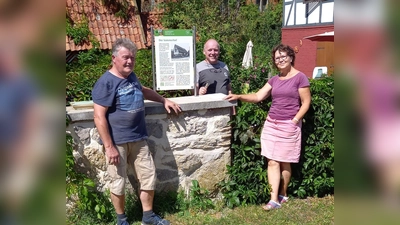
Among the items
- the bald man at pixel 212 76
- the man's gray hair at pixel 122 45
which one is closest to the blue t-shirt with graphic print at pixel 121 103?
the man's gray hair at pixel 122 45

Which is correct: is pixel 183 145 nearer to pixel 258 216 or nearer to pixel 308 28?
pixel 258 216

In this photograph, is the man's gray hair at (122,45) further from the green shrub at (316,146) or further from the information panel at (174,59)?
the green shrub at (316,146)

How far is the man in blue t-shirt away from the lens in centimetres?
301

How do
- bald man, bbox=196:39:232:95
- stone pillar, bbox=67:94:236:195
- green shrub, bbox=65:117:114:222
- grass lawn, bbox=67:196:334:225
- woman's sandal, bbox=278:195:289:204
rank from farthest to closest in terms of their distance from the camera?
bald man, bbox=196:39:232:95, woman's sandal, bbox=278:195:289:204, grass lawn, bbox=67:196:334:225, stone pillar, bbox=67:94:236:195, green shrub, bbox=65:117:114:222

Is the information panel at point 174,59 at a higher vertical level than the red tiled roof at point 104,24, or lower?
lower

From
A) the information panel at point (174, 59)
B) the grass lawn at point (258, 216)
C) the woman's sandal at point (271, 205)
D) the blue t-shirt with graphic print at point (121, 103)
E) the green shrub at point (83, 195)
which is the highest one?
the information panel at point (174, 59)

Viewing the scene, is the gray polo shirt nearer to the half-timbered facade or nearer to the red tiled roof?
the red tiled roof

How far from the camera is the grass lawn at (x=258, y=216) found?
3590 mm

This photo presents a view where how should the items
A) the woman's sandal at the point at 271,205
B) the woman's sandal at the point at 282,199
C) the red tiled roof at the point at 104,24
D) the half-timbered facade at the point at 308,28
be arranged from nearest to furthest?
the woman's sandal at the point at 271,205, the woman's sandal at the point at 282,199, the red tiled roof at the point at 104,24, the half-timbered facade at the point at 308,28

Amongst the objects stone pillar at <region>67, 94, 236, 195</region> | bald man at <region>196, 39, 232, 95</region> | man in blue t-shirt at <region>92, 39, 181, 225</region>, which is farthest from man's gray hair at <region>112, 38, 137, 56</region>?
bald man at <region>196, 39, 232, 95</region>

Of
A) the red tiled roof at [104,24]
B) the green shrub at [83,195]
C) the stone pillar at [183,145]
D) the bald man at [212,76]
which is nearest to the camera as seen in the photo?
the green shrub at [83,195]

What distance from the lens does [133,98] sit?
313cm
